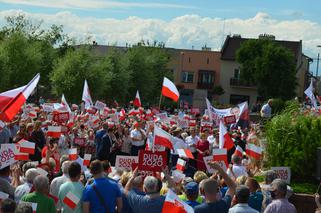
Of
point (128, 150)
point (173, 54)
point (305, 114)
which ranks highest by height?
point (173, 54)

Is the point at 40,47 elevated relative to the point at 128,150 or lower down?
elevated

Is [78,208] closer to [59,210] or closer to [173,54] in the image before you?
[59,210]

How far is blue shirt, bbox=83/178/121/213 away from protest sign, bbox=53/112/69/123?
1152cm

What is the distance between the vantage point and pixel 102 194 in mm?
8469

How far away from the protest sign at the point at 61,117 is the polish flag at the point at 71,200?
11.4m

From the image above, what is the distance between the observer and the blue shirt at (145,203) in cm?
825

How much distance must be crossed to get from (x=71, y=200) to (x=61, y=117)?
1146 centimetres

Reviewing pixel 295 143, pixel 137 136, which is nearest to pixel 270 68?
pixel 137 136

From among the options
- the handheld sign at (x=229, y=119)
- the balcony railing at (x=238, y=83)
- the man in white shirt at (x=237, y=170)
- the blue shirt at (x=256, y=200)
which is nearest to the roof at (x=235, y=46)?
the balcony railing at (x=238, y=83)

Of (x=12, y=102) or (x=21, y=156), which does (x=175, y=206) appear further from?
(x=21, y=156)

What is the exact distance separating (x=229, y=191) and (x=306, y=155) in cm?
459

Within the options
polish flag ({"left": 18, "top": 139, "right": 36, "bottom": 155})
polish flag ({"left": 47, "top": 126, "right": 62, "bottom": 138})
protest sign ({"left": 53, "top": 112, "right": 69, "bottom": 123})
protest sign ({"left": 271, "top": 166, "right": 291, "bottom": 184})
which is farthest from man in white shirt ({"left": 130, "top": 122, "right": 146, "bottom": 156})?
protest sign ({"left": 271, "top": 166, "right": 291, "bottom": 184})

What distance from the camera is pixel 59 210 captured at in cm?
941

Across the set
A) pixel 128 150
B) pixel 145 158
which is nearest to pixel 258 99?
pixel 128 150
